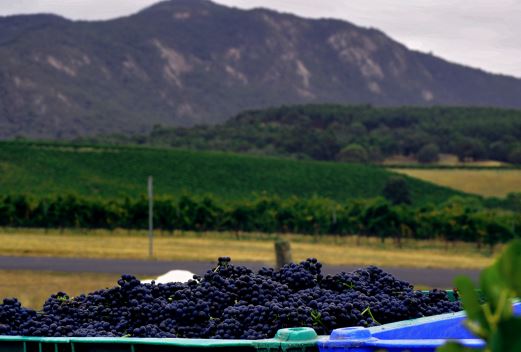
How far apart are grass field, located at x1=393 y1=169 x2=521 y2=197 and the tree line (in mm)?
40403

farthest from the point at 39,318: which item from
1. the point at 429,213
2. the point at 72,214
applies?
the point at 72,214

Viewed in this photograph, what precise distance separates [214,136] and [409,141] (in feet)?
129

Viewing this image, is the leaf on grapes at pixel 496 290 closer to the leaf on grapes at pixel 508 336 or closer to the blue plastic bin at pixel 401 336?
the leaf on grapes at pixel 508 336

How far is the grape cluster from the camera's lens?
3.54m

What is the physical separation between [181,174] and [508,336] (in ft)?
321

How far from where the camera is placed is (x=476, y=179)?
337ft

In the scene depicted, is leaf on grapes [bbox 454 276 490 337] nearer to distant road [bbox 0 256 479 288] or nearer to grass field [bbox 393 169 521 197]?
distant road [bbox 0 256 479 288]

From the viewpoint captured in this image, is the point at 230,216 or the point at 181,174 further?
the point at 181,174

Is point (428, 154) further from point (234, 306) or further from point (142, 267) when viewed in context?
point (234, 306)

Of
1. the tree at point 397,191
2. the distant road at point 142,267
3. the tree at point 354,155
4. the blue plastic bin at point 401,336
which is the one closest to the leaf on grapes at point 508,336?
the blue plastic bin at point 401,336

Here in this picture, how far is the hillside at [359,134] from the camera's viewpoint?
435 feet

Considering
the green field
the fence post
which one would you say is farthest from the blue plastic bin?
the green field

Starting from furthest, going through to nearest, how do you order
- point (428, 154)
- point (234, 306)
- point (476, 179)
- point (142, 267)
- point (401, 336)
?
1. point (428, 154)
2. point (476, 179)
3. point (142, 267)
4. point (234, 306)
5. point (401, 336)

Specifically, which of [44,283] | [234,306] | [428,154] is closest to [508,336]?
[234,306]
